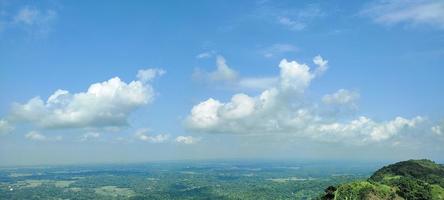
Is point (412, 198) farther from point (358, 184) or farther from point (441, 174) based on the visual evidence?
point (441, 174)

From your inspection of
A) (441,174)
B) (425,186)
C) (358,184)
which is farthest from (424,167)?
(358,184)

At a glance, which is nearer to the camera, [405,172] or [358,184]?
[358,184]

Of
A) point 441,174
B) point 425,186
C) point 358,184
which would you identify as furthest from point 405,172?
point 358,184

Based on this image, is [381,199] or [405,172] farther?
[405,172]

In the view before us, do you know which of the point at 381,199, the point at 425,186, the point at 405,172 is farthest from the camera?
the point at 405,172

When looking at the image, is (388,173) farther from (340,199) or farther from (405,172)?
(340,199)

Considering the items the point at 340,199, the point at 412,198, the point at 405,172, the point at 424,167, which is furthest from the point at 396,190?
the point at 424,167

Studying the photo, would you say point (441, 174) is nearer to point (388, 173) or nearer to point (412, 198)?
point (388, 173)

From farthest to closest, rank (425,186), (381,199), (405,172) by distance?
(405,172), (425,186), (381,199)
